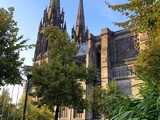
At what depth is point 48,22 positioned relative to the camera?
54.1 metres

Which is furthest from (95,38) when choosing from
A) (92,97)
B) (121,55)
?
(92,97)

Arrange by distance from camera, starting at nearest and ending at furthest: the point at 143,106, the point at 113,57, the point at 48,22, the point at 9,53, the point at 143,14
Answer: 1. the point at 143,106
2. the point at 143,14
3. the point at 9,53
4. the point at 113,57
5. the point at 48,22

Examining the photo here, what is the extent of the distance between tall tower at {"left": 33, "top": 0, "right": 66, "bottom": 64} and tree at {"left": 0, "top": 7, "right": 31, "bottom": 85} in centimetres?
3688

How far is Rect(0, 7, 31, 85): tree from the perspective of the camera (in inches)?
444

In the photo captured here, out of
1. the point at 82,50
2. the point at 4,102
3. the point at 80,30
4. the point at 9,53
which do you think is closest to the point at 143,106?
the point at 9,53

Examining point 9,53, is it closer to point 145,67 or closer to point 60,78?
point 60,78

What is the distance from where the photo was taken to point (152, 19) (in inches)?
290

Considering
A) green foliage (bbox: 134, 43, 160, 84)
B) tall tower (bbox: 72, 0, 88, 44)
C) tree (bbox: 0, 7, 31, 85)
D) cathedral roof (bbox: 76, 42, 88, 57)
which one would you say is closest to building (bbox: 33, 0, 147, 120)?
cathedral roof (bbox: 76, 42, 88, 57)

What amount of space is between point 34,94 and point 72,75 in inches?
121

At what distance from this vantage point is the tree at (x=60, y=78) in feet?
46.9

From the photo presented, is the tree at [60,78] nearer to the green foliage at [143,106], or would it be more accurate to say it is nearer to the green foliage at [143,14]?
the green foliage at [143,14]

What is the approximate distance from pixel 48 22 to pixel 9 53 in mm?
43487

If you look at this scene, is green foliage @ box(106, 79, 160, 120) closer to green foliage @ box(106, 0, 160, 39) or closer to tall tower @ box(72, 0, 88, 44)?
green foliage @ box(106, 0, 160, 39)

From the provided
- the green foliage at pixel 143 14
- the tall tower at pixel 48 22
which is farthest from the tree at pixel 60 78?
the tall tower at pixel 48 22
